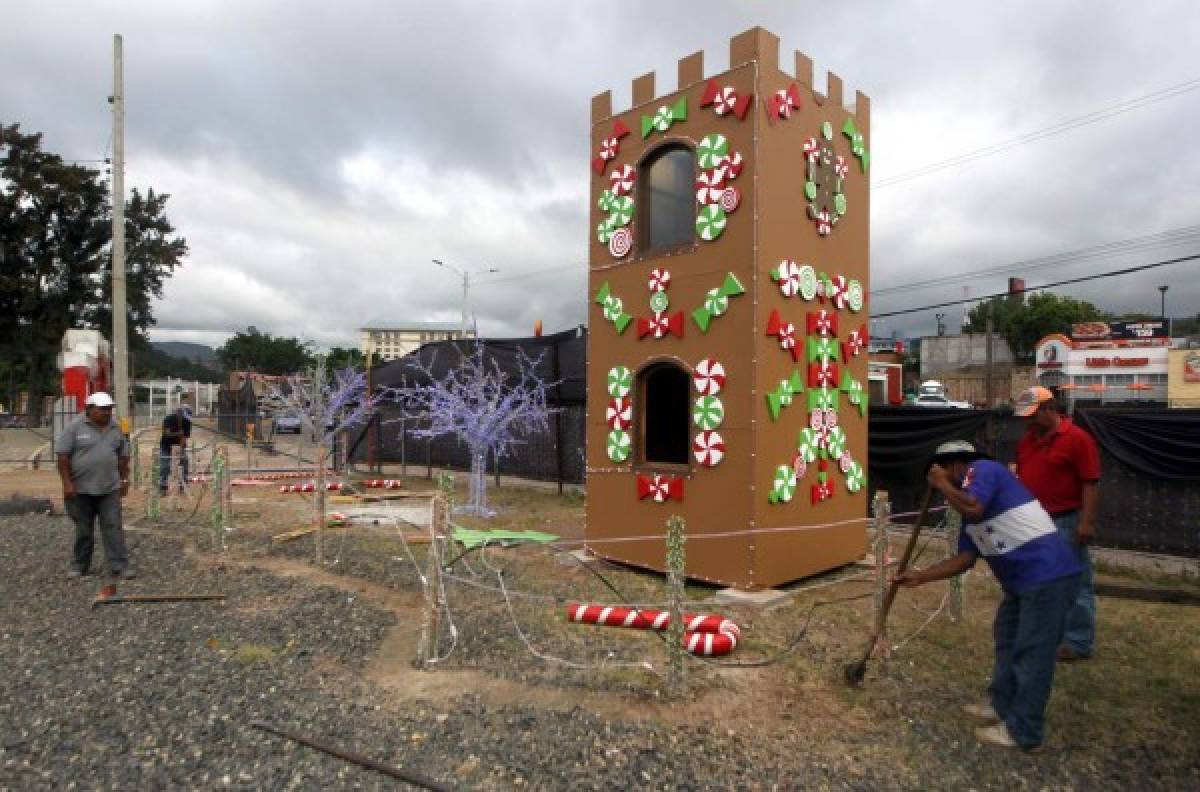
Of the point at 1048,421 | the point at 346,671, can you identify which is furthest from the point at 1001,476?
the point at 346,671

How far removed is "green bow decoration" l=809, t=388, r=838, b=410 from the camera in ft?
25.0

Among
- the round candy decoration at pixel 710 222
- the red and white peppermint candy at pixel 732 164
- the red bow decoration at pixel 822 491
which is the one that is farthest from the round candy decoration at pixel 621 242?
the red bow decoration at pixel 822 491

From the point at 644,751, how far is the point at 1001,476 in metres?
2.39

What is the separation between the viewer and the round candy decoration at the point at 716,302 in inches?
283

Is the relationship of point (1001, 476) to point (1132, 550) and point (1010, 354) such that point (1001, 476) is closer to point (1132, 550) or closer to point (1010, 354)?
point (1132, 550)

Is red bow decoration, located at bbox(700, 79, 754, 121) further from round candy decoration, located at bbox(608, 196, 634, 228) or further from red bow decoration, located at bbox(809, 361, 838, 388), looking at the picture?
red bow decoration, located at bbox(809, 361, 838, 388)

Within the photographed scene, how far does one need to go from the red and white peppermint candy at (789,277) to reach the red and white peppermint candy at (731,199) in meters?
0.73

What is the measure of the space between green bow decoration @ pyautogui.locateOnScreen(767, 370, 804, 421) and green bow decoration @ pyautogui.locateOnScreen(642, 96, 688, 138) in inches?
116

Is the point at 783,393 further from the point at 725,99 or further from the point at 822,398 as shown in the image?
the point at 725,99

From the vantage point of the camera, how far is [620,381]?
820 cm

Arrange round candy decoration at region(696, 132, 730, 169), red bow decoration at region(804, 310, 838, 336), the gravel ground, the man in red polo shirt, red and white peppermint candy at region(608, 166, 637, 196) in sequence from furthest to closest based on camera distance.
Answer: red and white peppermint candy at region(608, 166, 637, 196), red bow decoration at region(804, 310, 838, 336), round candy decoration at region(696, 132, 730, 169), the man in red polo shirt, the gravel ground

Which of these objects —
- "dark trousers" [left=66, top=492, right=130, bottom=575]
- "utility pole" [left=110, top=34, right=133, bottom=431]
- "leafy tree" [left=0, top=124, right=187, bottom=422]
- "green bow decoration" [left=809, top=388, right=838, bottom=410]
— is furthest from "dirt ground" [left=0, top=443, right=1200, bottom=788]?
"leafy tree" [left=0, top=124, right=187, bottom=422]

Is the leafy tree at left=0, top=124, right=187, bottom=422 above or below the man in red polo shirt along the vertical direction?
above

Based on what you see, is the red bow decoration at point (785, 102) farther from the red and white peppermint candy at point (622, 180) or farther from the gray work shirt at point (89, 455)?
→ the gray work shirt at point (89, 455)
